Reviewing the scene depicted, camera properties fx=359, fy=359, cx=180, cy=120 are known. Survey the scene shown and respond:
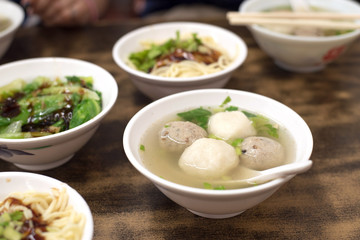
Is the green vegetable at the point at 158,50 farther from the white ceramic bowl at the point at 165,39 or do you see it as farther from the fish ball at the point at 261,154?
the fish ball at the point at 261,154

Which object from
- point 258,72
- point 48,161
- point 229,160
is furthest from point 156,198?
point 258,72

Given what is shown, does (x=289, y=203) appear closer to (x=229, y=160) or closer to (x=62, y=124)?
(x=229, y=160)

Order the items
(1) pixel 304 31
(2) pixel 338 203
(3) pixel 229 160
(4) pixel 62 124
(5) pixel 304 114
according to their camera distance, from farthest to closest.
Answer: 1. (1) pixel 304 31
2. (5) pixel 304 114
3. (4) pixel 62 124
4. (2) pixel 338 203
5. (3) pixel 229 160

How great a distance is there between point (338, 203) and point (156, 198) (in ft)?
2.47

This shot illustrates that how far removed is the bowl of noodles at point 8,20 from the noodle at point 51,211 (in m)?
1.39

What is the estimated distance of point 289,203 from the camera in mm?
1478

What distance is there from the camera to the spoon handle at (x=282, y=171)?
3.74ft

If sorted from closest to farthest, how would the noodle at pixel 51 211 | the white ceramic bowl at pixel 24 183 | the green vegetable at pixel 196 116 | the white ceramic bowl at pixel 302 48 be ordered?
1. the noodle at pixel 51 211
2. the white ceramic bowl at pixel 24 183
3. the green vegetable at pixel 196 116
4. the white ceramic bowl at pixel 302 48

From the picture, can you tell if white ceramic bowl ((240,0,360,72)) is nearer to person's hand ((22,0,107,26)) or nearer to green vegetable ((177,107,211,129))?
green vegetable ((177,107,211,129))

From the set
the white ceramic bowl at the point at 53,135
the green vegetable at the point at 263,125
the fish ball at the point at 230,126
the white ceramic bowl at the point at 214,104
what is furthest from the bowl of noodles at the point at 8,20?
the green vegetable at the point at 263,125

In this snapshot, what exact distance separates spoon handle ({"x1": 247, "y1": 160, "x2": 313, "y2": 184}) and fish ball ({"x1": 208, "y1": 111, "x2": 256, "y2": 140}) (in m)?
0.24

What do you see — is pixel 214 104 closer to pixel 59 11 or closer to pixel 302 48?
pixel 302 48

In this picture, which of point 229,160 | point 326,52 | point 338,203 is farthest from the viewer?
point 326,52

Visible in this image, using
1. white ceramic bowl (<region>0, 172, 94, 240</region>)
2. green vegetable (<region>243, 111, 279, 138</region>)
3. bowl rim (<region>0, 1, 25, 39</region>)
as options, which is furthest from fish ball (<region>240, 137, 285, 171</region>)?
bowl rim (<region>0, 1, 25, 39</region>)
